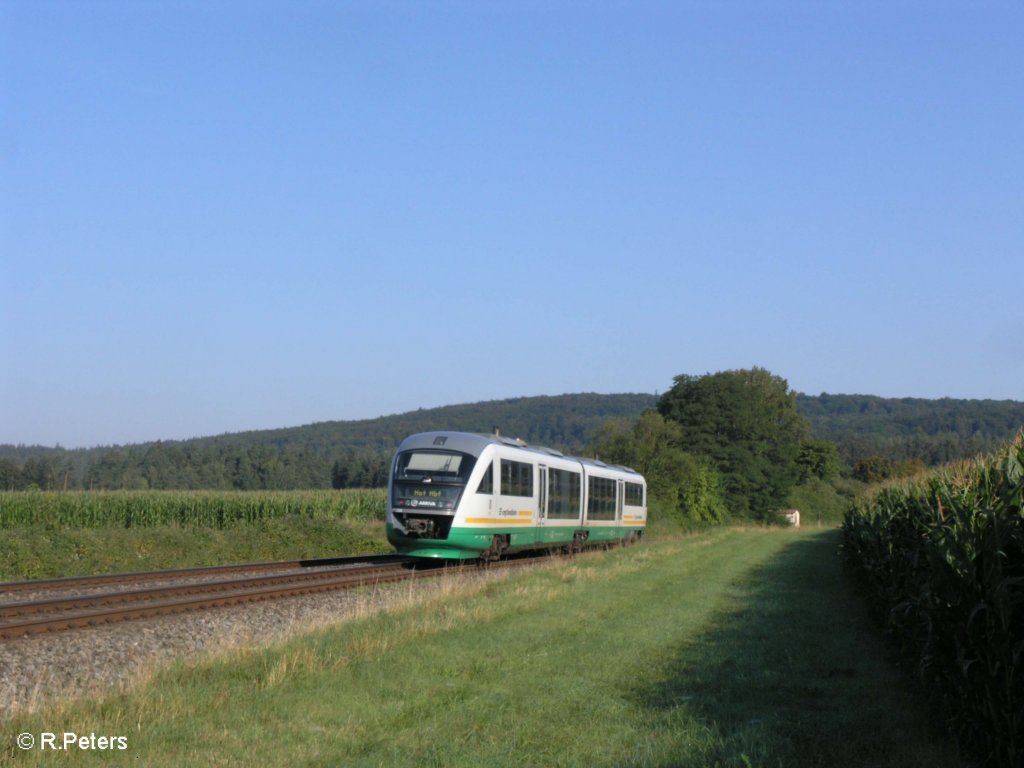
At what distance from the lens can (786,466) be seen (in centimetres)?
8488

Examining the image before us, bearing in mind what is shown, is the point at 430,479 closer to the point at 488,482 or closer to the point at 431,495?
the point at 431,495

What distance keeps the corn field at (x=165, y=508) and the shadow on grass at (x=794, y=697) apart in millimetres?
21888

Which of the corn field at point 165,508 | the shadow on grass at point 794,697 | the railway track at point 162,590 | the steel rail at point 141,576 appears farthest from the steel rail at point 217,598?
the corn field at point 165,508

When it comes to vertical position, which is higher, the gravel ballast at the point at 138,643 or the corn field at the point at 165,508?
the corn field at the point at 165,508

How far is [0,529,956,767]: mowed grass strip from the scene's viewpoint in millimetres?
6961

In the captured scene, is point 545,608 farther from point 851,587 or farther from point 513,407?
point 513,407

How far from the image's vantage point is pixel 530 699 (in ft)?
28.4

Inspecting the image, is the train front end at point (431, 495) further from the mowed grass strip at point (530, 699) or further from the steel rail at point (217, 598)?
the mowed grass strip at point (530, 699)

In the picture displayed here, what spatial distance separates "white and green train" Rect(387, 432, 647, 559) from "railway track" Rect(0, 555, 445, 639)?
34.3 inches

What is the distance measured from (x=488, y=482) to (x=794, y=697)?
51.7 feet

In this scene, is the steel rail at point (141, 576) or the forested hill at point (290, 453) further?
the forested hill at point (290, 453)

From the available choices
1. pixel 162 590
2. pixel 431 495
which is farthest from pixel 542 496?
pixel 162 590

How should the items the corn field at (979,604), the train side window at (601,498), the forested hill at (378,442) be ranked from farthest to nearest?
1. the forested hill at (378,442)
2. the train side window at (601,498)
3. the corn field at (979,604)

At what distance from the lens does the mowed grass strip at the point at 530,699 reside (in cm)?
696
